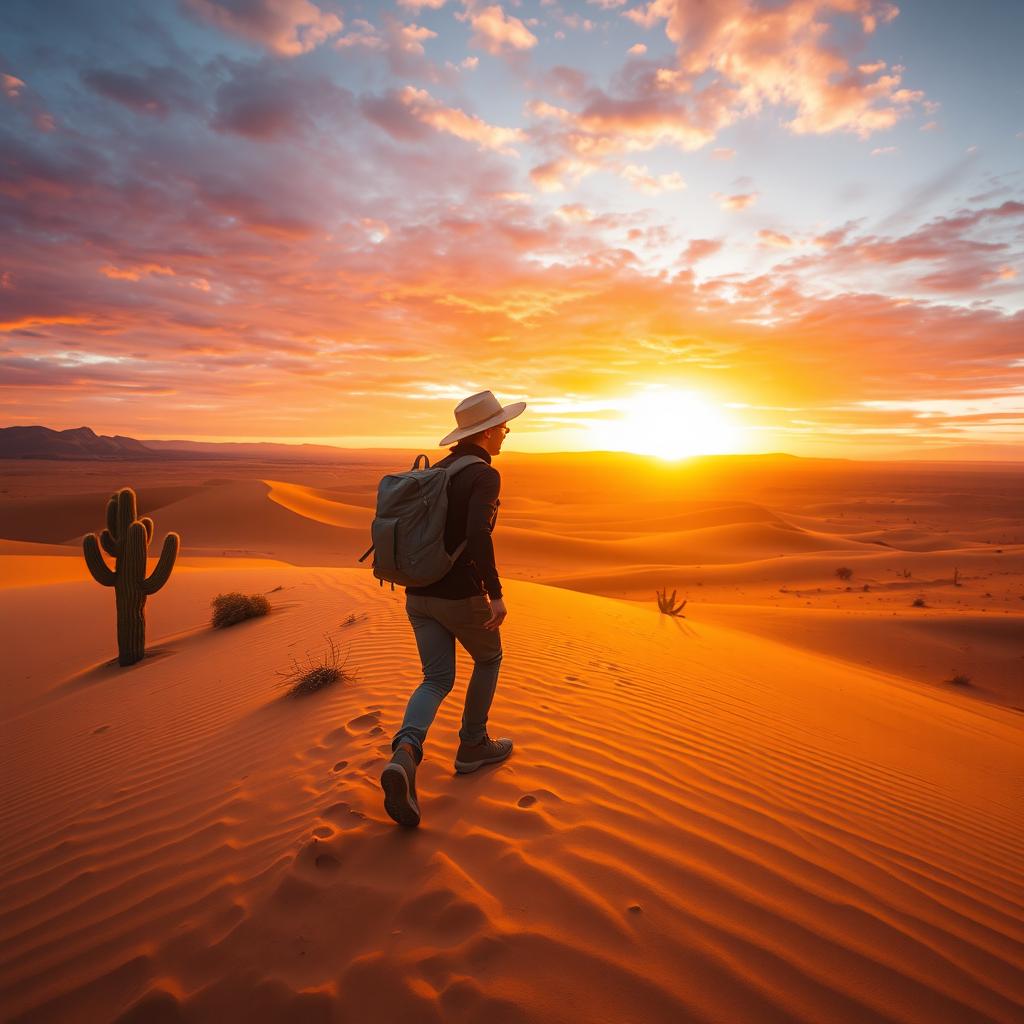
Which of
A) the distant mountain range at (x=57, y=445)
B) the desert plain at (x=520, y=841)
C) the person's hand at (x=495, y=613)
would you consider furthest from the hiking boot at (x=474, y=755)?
the distant mountain range at (x=57, y=445)

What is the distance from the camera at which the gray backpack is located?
9.89ft

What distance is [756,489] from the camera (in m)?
73.9

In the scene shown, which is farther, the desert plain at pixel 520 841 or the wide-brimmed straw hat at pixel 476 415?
the wide-brimmed straw hat at pixel 476 415

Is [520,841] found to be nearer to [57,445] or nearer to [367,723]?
[367,723]

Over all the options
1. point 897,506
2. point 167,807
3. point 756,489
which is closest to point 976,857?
point 167,807

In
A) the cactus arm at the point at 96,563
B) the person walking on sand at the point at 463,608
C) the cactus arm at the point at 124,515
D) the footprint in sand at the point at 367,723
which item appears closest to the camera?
the person walking on sand at the point at 463,608

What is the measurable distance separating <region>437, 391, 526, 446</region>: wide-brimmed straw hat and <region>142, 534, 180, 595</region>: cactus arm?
7028 millimetres

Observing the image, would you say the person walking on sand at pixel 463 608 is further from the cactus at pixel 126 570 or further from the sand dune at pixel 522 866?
the cactus at pixel 126 570

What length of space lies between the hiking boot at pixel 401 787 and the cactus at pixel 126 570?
23.1 ft

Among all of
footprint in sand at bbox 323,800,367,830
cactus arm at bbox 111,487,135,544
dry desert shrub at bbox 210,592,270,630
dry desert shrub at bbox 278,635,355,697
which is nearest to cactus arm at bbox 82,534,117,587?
cactus arm at bbox 111,487,135,544

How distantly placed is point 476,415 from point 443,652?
140 centimetres

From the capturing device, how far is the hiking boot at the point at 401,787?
281cm

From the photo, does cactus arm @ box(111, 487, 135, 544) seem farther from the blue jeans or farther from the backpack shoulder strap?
the backpack shoulder strap

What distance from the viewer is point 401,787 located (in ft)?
9.27
